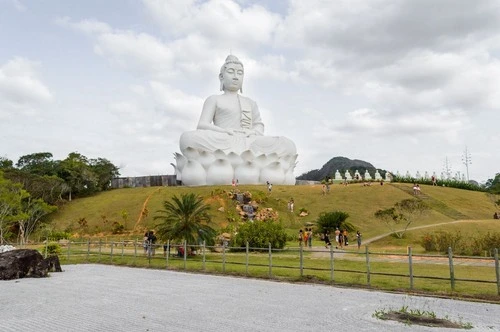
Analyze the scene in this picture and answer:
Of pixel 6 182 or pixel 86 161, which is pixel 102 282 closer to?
pixel 6 182

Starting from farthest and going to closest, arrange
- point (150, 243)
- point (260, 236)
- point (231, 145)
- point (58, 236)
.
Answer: point (231, 145) < point (58, 236) < point (260, 236) < point (150, 243)

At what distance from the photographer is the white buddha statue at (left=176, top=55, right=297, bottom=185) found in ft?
128

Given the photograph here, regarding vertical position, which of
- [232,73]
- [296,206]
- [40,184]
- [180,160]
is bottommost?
[296,206]

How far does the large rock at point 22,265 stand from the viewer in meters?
13.2

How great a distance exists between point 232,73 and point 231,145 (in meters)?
6.62

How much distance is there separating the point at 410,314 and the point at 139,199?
34001mm

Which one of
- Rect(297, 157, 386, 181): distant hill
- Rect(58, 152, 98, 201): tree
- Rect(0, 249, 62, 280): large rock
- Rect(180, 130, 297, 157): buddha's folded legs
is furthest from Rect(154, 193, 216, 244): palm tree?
Rect(297, 157, 386, 181): distant hill

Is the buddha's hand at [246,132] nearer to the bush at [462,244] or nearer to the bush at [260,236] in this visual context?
the bush at [260,236]

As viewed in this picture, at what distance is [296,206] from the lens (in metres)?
35.1

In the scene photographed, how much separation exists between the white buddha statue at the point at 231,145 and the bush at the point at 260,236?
1768 cm

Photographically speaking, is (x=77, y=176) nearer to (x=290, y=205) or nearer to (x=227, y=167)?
(x=227, y=167)

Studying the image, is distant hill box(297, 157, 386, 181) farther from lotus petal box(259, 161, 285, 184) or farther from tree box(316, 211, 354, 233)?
tree box(316, 211, 354, 233)

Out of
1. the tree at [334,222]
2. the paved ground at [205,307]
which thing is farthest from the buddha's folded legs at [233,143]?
the paved ground at [205,307]

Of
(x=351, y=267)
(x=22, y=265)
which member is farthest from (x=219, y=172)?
(x=22, y=265)
